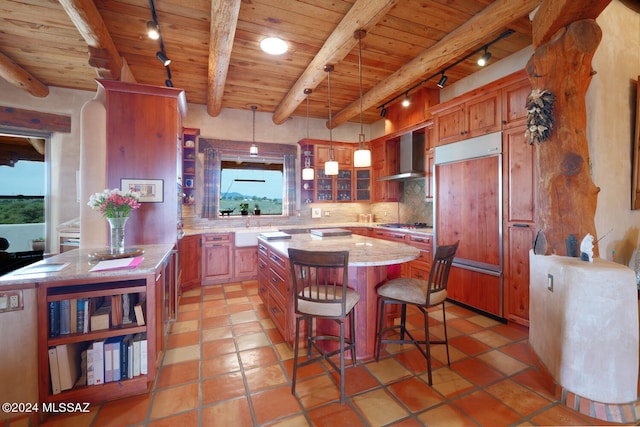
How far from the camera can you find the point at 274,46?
296cm

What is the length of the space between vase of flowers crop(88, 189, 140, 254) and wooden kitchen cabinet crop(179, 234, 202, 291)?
1.78m

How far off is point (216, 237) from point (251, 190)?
1.32 metres

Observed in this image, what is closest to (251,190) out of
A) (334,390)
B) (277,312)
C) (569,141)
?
(277,312)

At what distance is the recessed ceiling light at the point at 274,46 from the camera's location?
2.89m

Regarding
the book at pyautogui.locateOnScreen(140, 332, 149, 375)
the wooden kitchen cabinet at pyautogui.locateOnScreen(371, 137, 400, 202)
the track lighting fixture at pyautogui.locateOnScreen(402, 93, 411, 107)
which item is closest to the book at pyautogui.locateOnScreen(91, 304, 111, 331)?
the book at pyautogui.locateOnScreen(140, 332, 149, 375)

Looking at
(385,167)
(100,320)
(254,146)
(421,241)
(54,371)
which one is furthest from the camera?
(385,167)

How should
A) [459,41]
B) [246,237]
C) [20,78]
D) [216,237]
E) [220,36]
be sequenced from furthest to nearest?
[246,237] → [216,237] → [20,78] → [459,41] → [220,36]

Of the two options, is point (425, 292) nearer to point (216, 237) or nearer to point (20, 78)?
point (216, 237)

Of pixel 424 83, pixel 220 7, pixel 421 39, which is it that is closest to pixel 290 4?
pixel 220 7

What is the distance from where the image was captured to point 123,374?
1.84 metres

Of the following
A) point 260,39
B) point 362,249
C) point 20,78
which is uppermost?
point 260,39

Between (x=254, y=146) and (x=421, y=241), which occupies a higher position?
(x=254, y=146)

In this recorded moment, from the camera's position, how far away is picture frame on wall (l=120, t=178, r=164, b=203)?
9.51 ft

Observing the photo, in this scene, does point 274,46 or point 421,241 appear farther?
point 421,241
